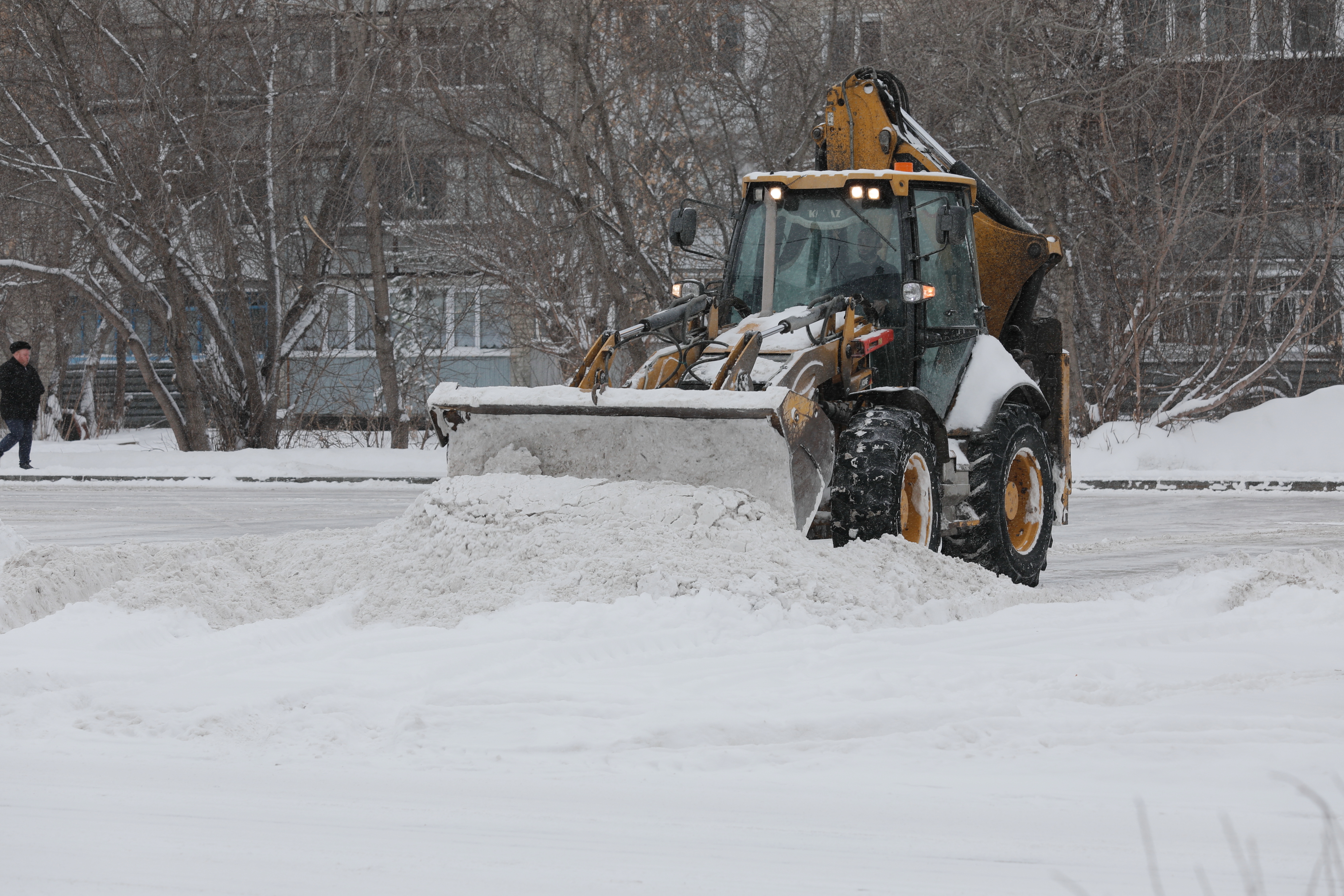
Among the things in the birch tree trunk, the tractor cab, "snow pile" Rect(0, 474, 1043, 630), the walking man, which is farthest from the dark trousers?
the tractor cab

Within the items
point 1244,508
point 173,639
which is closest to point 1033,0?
point 1244,508

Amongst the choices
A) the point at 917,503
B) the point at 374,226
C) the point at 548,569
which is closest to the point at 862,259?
the point at 917,503

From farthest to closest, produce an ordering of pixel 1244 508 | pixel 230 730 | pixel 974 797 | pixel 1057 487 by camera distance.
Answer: pixel 1244 508 < pixel 1057 487 < pixel 230 730 < pixel 974 797

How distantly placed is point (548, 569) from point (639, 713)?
199cm

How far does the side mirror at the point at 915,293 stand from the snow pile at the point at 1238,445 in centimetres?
816

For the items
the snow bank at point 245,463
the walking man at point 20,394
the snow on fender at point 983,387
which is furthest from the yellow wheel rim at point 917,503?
the walking man at point 20,394

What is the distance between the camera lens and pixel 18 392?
18375 mm

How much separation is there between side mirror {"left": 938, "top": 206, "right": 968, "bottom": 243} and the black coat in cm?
1388

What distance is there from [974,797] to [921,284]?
4.92m

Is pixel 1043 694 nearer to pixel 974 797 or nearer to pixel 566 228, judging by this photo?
pixel 974 797

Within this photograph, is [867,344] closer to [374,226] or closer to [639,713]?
[639,713]

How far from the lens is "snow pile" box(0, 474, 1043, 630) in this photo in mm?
6602

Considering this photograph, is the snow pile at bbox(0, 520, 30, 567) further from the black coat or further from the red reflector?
the black coat

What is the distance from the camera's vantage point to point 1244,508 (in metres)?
13.1
